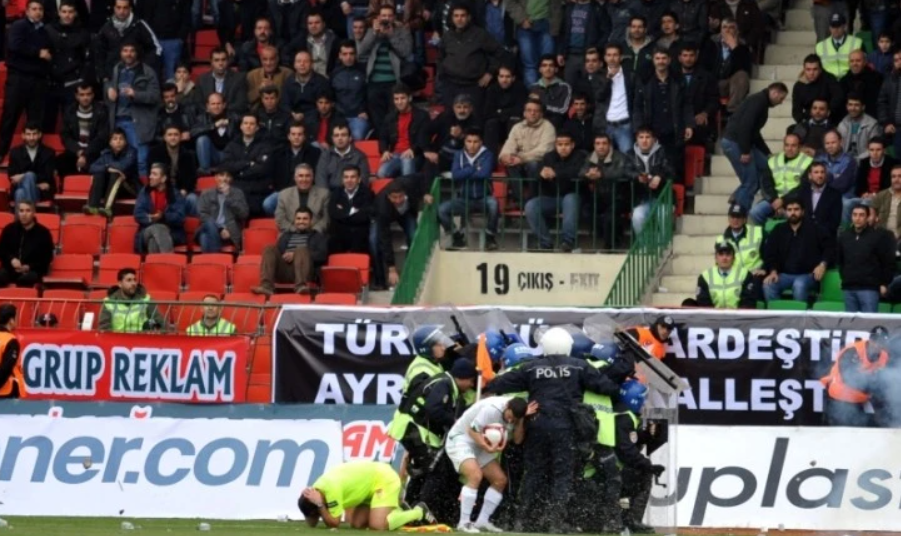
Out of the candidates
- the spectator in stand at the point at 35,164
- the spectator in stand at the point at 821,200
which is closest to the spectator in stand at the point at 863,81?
the spectator in stand at the point at 821,200

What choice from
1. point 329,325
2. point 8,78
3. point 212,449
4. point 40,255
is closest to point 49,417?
point 212,449

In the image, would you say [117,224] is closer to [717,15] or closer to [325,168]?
[325,168]

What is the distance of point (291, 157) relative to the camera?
2669cm

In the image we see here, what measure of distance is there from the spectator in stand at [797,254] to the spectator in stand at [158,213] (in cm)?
745

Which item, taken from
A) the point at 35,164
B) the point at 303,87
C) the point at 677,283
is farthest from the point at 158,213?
the point at 677,283

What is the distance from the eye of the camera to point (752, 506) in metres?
19.5

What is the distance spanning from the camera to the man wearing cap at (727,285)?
2353 cm

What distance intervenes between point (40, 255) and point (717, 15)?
30.2ft

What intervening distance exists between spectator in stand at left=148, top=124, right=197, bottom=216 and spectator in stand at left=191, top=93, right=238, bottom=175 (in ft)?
0.99

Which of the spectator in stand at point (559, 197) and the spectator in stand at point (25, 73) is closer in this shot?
the spectator in stand at point (559, 197)

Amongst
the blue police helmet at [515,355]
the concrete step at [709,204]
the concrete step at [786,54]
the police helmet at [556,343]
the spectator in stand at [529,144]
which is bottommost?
the blue police helmet at [515,355]

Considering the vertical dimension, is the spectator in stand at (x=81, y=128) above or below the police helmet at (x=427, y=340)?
above

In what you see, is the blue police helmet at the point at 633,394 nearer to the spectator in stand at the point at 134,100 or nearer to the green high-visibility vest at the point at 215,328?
the green high-visibility vest at the point at 215,328

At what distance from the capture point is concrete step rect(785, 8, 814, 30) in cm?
2842
